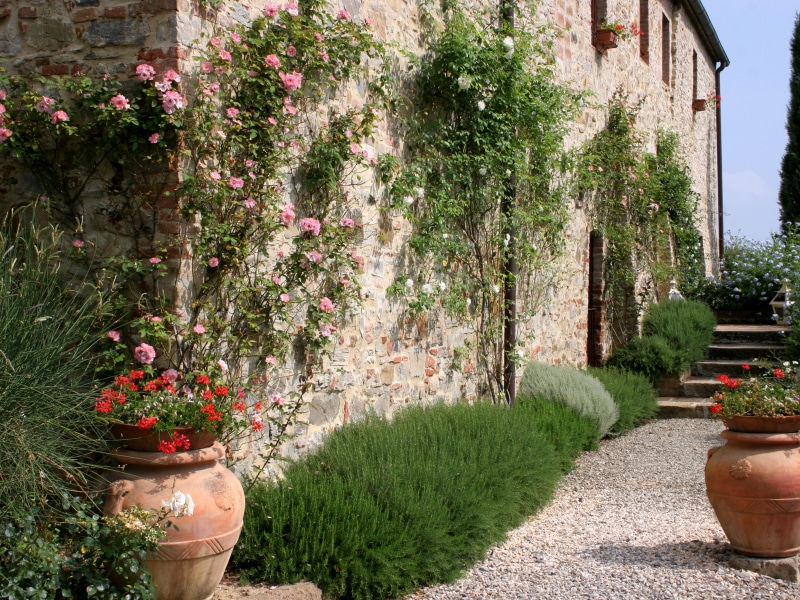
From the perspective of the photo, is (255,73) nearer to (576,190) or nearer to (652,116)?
(576,190)

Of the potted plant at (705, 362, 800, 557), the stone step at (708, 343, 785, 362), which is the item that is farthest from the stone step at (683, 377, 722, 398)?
the potted plant at (705, 362, 800, 557)

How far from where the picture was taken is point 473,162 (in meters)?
6.28

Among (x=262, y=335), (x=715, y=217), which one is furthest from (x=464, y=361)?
(x=715, y=217)

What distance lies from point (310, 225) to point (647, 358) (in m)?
6.18

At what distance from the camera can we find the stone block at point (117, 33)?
149 inches

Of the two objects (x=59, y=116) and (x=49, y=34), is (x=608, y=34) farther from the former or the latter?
(x=59, y=116)

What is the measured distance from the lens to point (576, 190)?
877cm

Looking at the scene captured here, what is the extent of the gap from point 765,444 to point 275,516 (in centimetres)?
225

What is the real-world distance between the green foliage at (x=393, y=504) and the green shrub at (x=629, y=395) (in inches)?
117

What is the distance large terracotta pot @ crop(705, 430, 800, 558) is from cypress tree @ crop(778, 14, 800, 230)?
16.8 metres

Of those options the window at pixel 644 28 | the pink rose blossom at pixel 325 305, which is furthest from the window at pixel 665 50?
the pink rose blossom at pixel 325 305

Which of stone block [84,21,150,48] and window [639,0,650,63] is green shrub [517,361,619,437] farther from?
window [639,0,650,63]

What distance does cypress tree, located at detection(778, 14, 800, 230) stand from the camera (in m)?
19.2

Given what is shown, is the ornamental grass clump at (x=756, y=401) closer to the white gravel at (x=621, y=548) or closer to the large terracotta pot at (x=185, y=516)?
the white gravel at (x=621, y=548)
